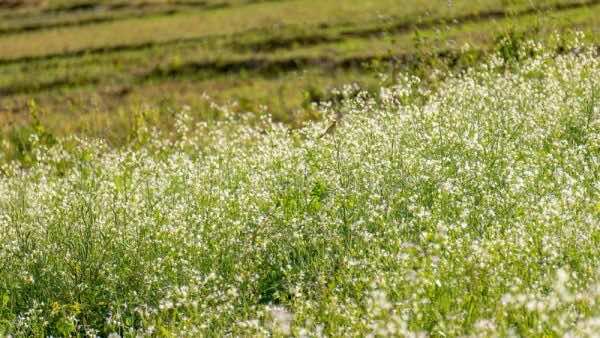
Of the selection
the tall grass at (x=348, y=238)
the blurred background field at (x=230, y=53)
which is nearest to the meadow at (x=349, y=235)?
the tall grass at (x=348, y=238)

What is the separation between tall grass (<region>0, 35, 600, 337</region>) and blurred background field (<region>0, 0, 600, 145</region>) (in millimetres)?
4613

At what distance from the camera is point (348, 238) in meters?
8.02

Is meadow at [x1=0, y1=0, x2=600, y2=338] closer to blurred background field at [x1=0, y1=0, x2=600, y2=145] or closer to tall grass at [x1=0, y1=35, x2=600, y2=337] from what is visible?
→ tall grass at [x1=0, y1=35, x2=600, y2=337]

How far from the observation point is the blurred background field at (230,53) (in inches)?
863

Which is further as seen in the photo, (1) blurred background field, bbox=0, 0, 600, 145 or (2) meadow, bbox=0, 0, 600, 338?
(1) blurred background field, bbox=0, 0, 600, 145

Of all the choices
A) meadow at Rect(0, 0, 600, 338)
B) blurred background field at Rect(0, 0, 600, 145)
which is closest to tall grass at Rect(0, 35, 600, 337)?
meadow at Rect(0, 0, 600, 338)

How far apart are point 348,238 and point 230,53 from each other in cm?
2397

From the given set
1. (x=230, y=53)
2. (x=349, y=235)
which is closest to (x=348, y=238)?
(x=349, y=235)

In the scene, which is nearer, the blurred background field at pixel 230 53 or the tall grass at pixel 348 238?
the tall grass at pixel 348 238

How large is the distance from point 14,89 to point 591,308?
28.0m

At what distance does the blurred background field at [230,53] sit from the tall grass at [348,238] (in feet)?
15.1

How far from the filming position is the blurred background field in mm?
21922

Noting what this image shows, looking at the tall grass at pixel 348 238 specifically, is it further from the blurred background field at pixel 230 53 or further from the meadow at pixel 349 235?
the blurred background field at pixel 230 53

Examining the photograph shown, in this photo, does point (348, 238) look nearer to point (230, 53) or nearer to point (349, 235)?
point (349, 235)
